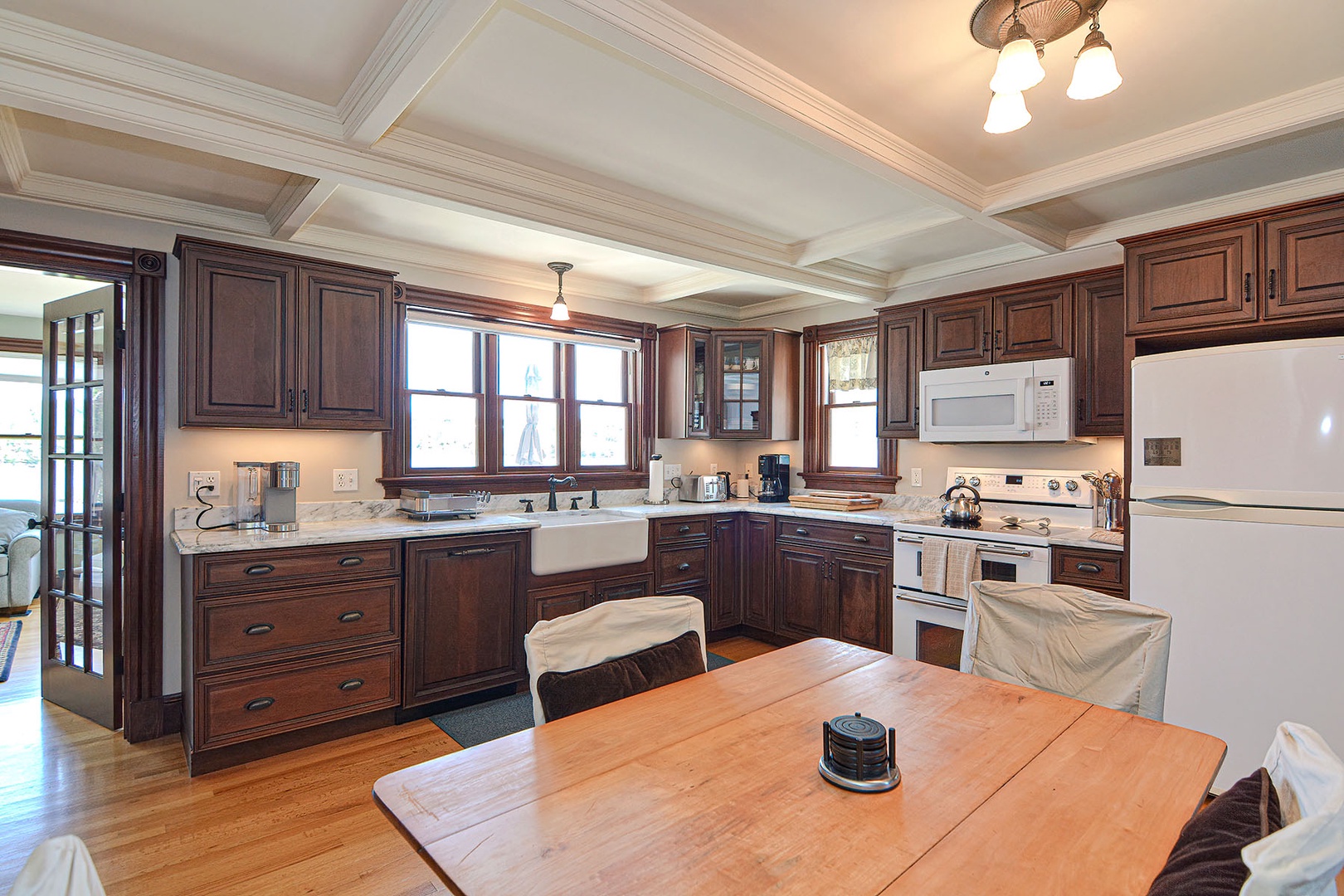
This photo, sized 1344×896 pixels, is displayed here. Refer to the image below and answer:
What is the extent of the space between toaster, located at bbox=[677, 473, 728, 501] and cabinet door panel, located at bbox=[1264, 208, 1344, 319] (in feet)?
10.2

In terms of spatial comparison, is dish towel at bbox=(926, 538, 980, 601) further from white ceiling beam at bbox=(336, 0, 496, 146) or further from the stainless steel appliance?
the stainless steel appliance

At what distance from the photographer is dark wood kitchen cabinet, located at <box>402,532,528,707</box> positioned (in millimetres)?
3273

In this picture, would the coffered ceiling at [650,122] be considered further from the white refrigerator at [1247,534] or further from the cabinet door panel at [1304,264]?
the white refrigerator at [1247,534]

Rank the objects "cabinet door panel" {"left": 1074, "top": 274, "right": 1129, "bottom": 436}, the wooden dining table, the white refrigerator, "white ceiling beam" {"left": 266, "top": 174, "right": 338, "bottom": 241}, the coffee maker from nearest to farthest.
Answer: the wooden dining table
the white refrigerator
"white ceiling beam" {"left": 266, "top": 174, "right": 338, "bottom": 241}
"cabinet door panel" {"left": 1074, "top": 274, "right": 1129, "bottom": 436}
the coffee maker

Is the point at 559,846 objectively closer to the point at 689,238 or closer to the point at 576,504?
the point at 689,238

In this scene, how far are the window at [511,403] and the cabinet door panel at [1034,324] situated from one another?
7.60 ft

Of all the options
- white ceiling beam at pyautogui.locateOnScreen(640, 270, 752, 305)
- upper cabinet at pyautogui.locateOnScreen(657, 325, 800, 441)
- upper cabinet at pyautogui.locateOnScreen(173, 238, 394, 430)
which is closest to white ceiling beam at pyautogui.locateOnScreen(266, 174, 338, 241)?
upper cabinet at pyautogui.locateOnScreen(173, 238, 394, 430)

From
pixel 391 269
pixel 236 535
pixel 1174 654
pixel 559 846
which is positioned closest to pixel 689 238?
pixel 391 269

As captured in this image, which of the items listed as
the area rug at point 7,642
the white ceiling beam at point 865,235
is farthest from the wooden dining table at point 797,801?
the area rug at point 7,642

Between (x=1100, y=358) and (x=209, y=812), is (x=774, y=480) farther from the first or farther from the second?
(x=209, y=812)

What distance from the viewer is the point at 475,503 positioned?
3799 mm

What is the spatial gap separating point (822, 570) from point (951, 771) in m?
3.01

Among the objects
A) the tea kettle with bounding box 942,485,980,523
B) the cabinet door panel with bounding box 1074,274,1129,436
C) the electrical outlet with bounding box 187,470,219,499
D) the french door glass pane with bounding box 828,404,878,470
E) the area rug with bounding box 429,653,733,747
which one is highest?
the cabinet door panel with bounding box 1074,274,1129,436

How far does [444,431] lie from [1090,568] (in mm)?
3455
